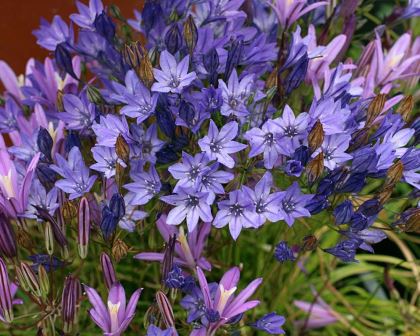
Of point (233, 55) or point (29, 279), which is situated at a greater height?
point (233, 55)

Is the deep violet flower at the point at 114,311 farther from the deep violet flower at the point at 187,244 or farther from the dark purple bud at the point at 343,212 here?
the dark purple bud at the point at 343,212

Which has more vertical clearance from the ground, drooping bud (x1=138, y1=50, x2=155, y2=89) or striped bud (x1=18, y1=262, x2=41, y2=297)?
drooping bud (x1=138, y1=50, x2=155, y2=89)

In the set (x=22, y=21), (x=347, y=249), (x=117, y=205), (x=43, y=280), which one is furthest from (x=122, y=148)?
(x=22, y=21)

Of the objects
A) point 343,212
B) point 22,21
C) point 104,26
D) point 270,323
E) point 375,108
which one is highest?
point 22,21

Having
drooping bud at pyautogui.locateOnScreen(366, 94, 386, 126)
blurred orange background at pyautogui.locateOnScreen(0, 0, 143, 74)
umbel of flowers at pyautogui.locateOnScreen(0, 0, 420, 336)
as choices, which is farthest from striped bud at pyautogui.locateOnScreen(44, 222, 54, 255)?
blurred orange background at pyautogui.locateOnScreen(0, 0, 143, 74)

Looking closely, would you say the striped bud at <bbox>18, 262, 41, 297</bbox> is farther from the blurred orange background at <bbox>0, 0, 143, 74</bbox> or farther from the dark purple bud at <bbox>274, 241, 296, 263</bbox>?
the blurred orange background at <bbox>0, 0, 143, 74</bbox>

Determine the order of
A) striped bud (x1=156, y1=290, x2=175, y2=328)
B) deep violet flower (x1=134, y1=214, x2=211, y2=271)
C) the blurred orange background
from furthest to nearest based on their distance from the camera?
the blurred orange background, deep violet flower (x1=134, y1=214, x2=211, y2=271), striped bud (x1=156, y1=290, x2=175, y2=328)

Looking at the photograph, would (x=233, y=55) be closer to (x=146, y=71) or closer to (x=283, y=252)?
(x=146, y=71)
